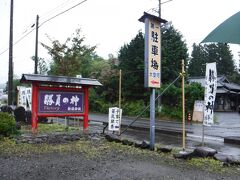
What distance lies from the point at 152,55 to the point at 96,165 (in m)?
4.00

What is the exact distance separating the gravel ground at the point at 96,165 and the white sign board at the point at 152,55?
2085mm

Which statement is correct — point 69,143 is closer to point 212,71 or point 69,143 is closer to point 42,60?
point 212,71

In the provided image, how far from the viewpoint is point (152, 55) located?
10430mm

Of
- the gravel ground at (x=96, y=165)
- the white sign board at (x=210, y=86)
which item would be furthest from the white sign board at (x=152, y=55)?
the gravel ground at (x=96, y=165)

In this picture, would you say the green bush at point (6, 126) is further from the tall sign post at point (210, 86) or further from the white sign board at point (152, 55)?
the tall sign post at point (210, 86)

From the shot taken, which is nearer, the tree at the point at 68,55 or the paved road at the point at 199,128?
the paved road at the point at 199,128

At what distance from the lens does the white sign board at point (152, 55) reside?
1027 cm

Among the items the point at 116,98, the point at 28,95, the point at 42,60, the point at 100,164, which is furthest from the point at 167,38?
the point at 100,164

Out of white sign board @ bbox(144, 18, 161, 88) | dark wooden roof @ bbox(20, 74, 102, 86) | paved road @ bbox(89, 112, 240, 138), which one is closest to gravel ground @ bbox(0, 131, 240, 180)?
white sign board @ bbox(144, 18, 161, 88)

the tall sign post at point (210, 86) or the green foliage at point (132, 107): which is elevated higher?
the tall sign post at point (210, 86)

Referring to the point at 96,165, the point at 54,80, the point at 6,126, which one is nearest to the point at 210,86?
the point at 96,165

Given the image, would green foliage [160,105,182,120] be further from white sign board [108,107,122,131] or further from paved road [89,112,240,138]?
white sign board [108,107,122,131]

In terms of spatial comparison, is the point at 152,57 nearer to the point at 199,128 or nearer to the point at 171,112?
the point at 199,128

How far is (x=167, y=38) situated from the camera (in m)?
38.8
